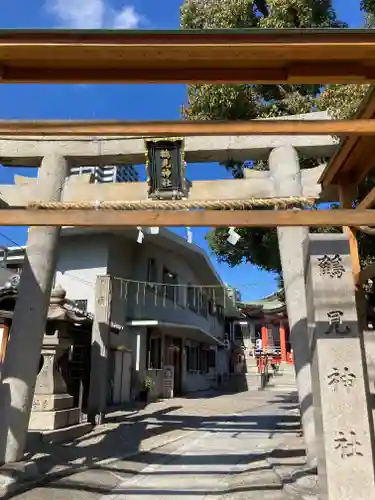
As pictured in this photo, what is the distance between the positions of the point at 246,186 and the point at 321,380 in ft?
14.4

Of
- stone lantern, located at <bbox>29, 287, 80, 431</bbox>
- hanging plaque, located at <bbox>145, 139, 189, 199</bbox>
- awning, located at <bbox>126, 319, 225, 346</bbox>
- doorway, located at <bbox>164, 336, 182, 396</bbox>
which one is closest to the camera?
hanging plaque, located at <bbox>145, 139, 189, 199</bbox>

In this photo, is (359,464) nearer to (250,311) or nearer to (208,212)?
(208,212)

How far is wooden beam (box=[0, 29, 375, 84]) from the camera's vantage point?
3.90 m

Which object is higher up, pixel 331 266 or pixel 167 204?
pixel 167 204

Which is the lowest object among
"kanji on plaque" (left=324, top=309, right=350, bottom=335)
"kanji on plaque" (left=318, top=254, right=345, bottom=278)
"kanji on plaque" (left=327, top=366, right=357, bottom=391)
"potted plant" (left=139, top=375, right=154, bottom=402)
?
"potted plant" (left=139, top=375, right=154, bottom=402)

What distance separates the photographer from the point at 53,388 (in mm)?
9875

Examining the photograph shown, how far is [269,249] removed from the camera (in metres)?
12.3

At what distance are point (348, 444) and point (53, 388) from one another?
7.29 meters

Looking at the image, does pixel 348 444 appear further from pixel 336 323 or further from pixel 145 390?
pixel 145 390

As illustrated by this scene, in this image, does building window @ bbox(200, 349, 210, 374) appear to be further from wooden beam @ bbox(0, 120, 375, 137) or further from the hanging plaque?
wooden beam @ bbox(0, 120, 375, 137)

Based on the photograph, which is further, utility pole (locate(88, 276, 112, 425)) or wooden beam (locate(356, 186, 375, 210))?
utility pole (locate(88, 276, 112, 425))

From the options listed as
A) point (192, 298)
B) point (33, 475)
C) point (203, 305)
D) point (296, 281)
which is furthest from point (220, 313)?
point (33, 475)

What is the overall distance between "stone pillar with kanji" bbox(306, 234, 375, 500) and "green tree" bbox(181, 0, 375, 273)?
647 centimetres

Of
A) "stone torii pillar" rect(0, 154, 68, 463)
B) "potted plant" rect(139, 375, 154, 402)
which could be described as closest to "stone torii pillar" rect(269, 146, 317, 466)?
"stone torii pillar" rect(0, 154, 68, 463)
